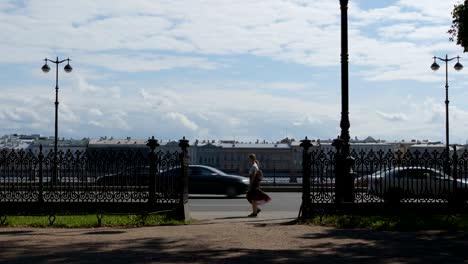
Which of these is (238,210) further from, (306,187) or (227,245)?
(227,245)

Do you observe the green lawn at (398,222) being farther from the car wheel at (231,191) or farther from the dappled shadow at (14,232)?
the car wheel at (231,191)

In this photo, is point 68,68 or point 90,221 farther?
→ point 68,68

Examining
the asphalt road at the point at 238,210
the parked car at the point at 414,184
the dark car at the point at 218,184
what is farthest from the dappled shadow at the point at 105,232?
the dark car at the point at 218,184

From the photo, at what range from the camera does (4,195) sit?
58.1 feet

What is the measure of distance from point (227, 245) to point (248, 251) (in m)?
0.78

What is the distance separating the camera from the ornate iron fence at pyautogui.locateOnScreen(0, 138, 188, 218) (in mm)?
17516

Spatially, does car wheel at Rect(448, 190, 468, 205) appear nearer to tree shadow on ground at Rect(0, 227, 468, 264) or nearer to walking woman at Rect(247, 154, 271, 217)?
tree shadow on ground at Rect(0, 227, 468, 264)

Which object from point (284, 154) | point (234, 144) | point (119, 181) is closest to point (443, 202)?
point (119, 181)

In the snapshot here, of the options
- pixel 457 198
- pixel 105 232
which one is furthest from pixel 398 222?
pixel 105 232

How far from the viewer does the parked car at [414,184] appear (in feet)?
58.5

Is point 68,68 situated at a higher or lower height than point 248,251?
higher

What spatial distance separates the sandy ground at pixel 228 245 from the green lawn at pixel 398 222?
61 centimetres

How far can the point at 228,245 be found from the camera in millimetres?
12242

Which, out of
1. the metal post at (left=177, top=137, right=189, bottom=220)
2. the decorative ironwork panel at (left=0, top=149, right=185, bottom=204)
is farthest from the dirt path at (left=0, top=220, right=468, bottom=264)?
the decorative ironwork panel at (left=0, top=149, right=185, bottom=204)
